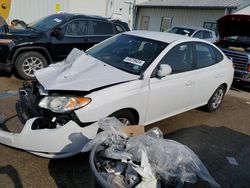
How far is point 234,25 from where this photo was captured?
801cm

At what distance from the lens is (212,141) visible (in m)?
4.15

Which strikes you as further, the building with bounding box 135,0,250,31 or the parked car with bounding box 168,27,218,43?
the building with bounding box 135,0,250,31

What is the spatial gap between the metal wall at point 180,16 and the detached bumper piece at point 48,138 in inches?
638

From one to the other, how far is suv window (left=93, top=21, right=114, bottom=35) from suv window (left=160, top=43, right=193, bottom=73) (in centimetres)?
343

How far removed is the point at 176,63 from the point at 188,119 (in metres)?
1.44

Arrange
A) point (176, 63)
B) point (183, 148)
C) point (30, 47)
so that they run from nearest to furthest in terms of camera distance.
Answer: point (183, 148) → point (176, 63) → point (30, 47)

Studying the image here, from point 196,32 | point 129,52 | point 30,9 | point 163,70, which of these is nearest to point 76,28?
point 129,52

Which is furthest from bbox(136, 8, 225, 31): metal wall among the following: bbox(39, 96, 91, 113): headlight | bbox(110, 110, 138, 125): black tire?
bbox(39, 96, 91, 113): headlight

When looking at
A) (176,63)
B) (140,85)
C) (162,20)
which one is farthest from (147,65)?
(162,20)

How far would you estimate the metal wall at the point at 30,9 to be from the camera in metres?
12.1

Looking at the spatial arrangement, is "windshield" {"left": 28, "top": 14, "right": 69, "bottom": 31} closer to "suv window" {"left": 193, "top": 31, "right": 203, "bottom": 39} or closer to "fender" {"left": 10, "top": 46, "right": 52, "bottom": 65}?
"fender" {"left": 10, "top": 46, "right": 52, "bottom": 65}

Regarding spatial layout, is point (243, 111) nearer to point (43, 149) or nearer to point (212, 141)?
point (212, 141)

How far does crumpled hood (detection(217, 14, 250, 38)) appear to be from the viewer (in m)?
7.47

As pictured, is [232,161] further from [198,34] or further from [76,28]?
[198,34]
